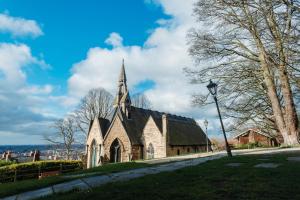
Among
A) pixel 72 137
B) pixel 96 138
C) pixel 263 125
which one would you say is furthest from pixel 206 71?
pixel 72 137

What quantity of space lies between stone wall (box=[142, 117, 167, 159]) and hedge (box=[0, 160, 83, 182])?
12322mm

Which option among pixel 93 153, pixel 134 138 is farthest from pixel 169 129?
pixel 93 153

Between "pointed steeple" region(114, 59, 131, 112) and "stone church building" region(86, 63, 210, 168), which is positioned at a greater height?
"pointed steeple" region(114, 59, 131, 112)

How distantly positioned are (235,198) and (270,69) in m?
15.5

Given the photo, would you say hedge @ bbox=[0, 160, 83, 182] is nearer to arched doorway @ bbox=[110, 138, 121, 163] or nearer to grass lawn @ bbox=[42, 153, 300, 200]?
arched doorway @ bbox=[110, 138, 121, 163]

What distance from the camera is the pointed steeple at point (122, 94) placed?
45422 millimetres

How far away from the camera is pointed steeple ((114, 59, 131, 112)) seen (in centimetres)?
4542

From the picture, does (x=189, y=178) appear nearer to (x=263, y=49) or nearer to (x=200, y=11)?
(x=263, y=49)

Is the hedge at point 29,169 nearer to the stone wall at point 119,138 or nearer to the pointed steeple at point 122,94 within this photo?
the stone wall at point 119,138

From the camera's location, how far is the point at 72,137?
2196 inches

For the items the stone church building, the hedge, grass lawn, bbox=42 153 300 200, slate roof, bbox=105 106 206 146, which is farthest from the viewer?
slate roof, bbox=105 106 206 146

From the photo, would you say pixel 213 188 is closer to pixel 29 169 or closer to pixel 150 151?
pixel 29 169

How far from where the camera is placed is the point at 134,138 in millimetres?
41938

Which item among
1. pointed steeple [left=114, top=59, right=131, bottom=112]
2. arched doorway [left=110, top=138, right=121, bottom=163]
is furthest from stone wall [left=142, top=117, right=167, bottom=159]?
pointed steeple [left=114, top=59, right=131, bottom=112]
